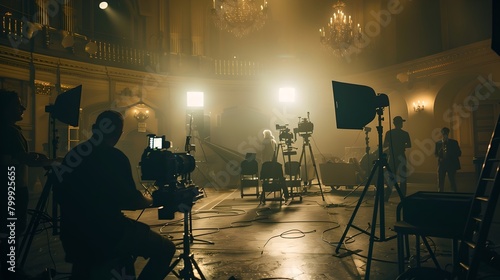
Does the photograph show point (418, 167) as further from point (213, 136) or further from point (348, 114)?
point (348, 114)

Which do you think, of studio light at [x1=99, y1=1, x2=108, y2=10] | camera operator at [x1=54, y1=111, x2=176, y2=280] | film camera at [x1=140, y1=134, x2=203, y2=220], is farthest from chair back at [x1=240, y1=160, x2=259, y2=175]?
studio light at [x1=99, y1=1, x2=108, y2=10]

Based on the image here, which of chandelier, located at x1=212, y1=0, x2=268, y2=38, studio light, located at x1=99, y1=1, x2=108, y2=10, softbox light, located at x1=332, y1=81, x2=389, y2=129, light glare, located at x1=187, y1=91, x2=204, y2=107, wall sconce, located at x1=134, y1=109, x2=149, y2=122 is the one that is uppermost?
studio light, located at x1=99, y1=1, x2=108, y2=10

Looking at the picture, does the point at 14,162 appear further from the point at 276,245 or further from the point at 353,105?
the point at 353,105

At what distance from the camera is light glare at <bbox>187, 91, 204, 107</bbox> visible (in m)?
14.0

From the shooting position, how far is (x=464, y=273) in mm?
2279

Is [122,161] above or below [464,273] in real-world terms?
above

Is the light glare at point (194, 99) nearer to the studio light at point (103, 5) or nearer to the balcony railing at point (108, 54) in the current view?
the balcony railing at point (108, 54)

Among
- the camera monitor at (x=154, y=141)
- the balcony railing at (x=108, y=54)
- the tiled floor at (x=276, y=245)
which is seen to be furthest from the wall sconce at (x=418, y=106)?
the camera monitor at (x=154, y=141)

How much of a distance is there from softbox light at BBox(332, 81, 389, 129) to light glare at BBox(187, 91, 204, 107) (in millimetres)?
10890

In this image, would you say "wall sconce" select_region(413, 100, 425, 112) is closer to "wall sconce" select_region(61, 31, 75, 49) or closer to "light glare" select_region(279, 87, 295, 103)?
"light glare" select_region(279, 87, 295, 103)

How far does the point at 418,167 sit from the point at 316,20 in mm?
7717

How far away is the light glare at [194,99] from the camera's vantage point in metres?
14.0

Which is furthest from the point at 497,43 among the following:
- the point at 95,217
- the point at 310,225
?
the point at 310,225

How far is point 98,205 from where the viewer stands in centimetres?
225
